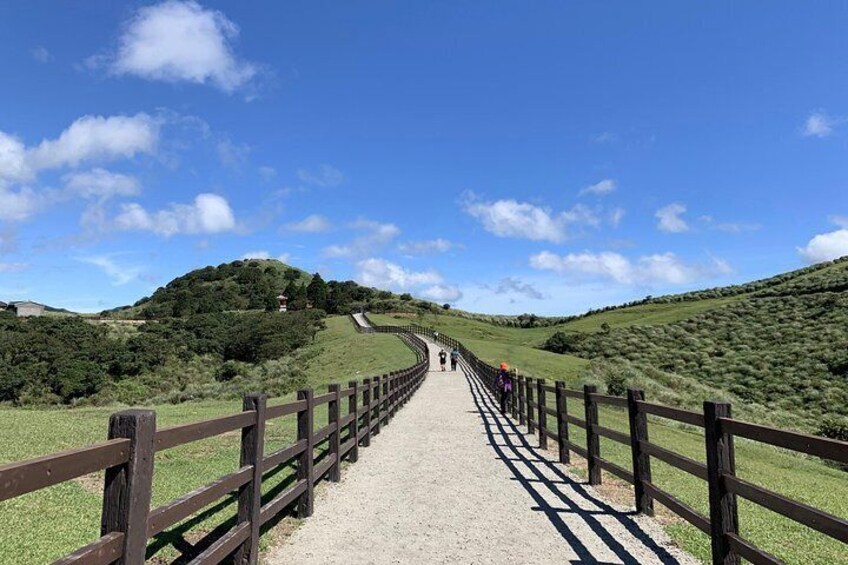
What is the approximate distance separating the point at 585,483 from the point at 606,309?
104m

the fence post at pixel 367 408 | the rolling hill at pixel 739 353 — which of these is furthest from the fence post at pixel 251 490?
the rolling hill at pixel 739 353

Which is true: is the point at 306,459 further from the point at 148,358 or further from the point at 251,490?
the point at 148,358

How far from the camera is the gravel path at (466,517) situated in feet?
18.9

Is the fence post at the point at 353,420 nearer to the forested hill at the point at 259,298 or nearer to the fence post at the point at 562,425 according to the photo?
the fence post at the point at 562,425

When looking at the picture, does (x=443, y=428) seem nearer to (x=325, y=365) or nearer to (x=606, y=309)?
(x=325, y=365)

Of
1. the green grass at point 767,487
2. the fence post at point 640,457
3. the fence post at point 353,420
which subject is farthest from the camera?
the fence post at point 353,420

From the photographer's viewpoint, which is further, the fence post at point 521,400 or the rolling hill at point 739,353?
the rolling hill at point 739,353

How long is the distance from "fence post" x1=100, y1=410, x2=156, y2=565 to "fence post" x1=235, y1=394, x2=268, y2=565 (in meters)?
1.81

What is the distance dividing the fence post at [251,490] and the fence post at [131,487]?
5.95 ft

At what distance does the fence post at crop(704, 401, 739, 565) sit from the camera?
495 cm

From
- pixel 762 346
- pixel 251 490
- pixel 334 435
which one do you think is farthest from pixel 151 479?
pixel 762 346

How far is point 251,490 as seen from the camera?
5090mm

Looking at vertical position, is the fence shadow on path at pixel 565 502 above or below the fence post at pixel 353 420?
below

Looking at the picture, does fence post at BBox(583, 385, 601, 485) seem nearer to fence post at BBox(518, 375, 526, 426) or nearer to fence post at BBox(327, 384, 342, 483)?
fence post at BBox(327, 384, 342, 483)
